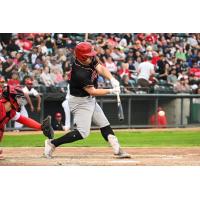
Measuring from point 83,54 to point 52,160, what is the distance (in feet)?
5.16

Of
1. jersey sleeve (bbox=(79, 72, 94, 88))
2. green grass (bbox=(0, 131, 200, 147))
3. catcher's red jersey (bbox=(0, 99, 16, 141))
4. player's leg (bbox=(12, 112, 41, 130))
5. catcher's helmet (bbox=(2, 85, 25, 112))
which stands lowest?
green grass (bbox=(0, 131, 200, 147))

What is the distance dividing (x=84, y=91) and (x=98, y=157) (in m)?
1.19

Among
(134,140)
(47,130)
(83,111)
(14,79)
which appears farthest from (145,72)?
(83,111)

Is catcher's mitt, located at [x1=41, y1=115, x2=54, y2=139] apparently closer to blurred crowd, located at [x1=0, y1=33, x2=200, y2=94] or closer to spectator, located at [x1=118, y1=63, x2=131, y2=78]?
blurred crowd, located at [x1=0, y1=33, x2=200, y2=94]

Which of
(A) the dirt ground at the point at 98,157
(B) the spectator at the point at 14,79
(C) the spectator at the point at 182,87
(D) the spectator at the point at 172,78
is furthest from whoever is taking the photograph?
(D) the spectator at the point at 172,78

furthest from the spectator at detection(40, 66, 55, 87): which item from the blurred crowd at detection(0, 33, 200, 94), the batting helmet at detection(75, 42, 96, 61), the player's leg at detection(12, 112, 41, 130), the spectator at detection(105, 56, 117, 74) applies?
the batting helmet at detection(75, 42, 96, 61)

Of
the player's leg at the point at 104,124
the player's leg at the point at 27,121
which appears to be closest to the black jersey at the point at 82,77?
the player's leg at the point at 104,124

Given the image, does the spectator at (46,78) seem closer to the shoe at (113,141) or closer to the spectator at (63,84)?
the spectator at (63,84)

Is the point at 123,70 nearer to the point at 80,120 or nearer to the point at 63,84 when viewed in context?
the point at 63,84

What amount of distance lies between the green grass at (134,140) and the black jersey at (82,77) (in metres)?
3.49

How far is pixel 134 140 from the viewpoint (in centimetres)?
1414

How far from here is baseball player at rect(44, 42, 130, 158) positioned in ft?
29.5

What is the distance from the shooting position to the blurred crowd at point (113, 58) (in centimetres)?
1738

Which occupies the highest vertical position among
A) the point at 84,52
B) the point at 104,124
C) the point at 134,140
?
the point at 84,52
